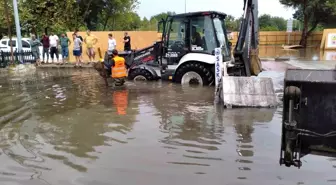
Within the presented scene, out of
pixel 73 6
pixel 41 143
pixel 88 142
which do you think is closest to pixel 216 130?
pixel 88 142

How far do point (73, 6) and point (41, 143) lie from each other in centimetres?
2519

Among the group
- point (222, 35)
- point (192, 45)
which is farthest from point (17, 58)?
point (222, 35)

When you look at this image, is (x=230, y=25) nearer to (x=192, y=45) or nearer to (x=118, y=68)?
(x=192, y=45)

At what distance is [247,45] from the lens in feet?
34.4

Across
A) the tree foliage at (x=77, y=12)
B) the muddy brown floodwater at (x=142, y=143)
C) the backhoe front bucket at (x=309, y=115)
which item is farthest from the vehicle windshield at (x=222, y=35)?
the backhoe front bucket at (x=309, y=115)

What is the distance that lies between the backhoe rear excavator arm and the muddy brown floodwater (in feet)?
5.21

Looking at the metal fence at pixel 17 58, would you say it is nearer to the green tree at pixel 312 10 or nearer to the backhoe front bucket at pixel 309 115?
the backhoe front bucket at pixel 309 115

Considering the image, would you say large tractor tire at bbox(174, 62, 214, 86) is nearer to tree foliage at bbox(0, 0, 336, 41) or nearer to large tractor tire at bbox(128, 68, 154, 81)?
large tractor tire at bbox(128, 68, 154, 81)

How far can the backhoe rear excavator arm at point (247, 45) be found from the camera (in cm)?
1040

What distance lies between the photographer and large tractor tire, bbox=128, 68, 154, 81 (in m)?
12.5

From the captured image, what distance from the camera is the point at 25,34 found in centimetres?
3550

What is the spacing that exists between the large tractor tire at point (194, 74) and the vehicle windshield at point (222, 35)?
93 cm

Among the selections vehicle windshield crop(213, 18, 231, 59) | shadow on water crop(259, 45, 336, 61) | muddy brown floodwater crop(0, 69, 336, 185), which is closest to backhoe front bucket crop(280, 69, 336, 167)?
muddy brown floodwater crop(0, 69, 336, 185)

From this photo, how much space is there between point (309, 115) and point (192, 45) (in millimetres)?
8518
